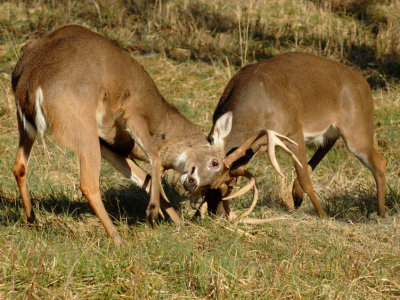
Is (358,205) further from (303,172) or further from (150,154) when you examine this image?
(150,154)

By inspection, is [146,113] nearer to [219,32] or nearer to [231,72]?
[231,72]

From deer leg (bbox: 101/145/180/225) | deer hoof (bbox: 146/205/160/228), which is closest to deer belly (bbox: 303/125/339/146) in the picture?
deer leg (bbox: 101/145/180/225)

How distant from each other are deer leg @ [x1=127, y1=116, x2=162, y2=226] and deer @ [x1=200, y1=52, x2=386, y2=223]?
1.44ft

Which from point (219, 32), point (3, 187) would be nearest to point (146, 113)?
point (3, 187)

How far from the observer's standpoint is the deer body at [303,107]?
242 inches

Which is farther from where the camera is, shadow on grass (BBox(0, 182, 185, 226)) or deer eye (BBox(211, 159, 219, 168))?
deer eye (BBox(211, 159, 219, 168))

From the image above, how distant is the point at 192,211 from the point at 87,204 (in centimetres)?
95

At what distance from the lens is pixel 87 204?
19.8 ft

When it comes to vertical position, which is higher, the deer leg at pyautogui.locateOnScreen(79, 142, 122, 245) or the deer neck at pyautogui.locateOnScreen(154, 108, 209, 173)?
the deer leg at pyautogui.locateOnScreen(79, 142, 122, 245)

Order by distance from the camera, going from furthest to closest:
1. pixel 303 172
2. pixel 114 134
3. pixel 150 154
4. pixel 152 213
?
1. pixel 303 172
2. pixel 114 134
3. pixel 150 154
4. pixel 152 213

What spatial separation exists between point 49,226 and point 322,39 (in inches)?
261

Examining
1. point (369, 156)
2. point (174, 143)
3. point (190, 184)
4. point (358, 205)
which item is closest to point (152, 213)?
point (190, 184)

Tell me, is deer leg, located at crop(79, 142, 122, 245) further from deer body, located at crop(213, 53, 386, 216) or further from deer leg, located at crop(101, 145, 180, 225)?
deer body, located at crop(213, 53, 386, 216)

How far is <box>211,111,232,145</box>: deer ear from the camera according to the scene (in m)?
5.69
